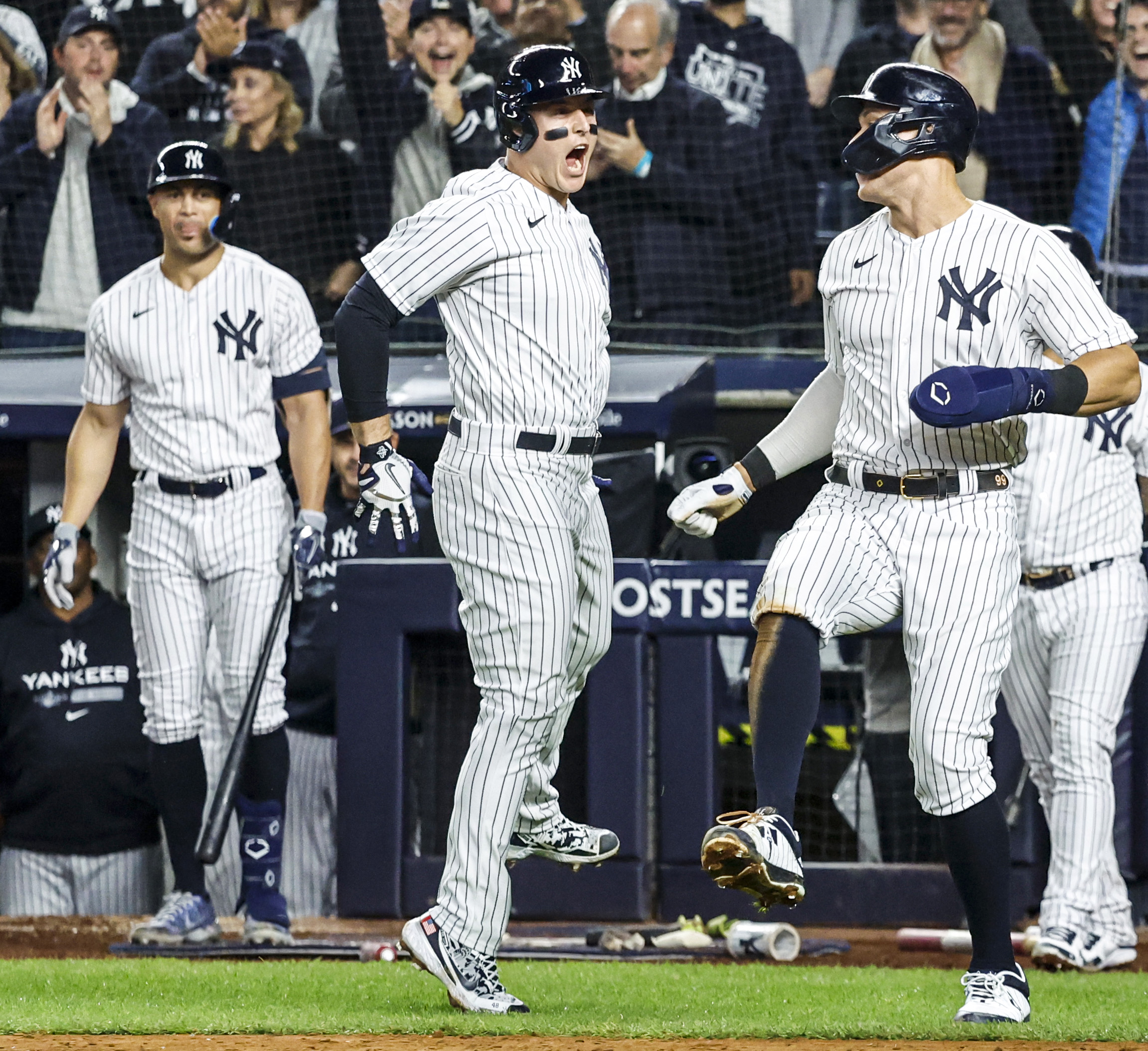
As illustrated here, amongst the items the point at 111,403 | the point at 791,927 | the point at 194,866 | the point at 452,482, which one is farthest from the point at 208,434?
the point at 791,927

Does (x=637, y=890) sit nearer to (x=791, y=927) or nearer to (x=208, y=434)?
(x=791, y=927)

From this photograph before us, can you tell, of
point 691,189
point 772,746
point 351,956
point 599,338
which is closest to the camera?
point 772,746

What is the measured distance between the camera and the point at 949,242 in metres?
3.28

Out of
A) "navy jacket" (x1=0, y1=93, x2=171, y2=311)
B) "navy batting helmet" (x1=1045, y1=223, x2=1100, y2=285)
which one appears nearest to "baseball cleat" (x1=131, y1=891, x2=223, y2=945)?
"navy batting helmet" (x1=1045, y1=223, x2=1100, y2=285)

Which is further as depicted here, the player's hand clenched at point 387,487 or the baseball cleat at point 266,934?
the baseball cleat at point 266,934

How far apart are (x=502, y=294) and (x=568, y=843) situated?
43.6 inches

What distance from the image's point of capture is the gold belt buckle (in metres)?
3.25

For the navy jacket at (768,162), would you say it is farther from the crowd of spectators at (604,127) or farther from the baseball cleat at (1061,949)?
the baseball cleat at (1061,949)

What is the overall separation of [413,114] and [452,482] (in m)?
3.89

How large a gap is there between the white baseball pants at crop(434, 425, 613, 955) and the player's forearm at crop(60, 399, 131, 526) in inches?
67.3

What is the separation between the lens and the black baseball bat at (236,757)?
4582 mm

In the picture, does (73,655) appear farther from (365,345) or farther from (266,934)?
(365,345)

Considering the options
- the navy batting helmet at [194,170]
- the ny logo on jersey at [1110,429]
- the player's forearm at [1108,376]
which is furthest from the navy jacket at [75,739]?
the player's forearm at [1108,376]

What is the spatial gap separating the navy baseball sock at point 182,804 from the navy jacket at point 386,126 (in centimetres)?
273
